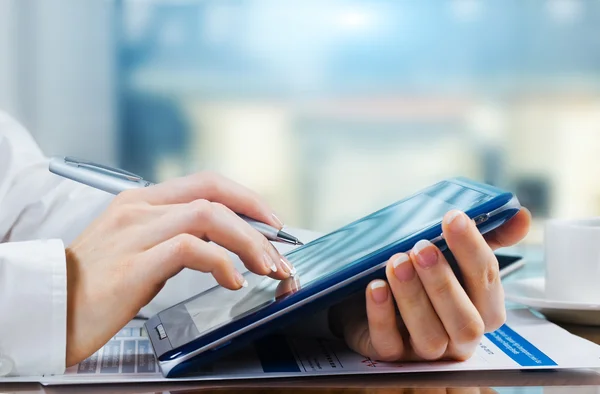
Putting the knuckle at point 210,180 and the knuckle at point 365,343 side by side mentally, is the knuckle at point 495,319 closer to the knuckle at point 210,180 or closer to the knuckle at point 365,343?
the knuckle at point 365,343

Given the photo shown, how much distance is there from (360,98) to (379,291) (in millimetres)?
1850

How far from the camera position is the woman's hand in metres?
0.42

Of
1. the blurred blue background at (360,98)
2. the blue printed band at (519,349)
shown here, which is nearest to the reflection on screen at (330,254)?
the blue printed band at (519,349)

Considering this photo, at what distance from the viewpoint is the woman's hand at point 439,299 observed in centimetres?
42

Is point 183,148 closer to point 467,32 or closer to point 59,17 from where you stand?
point 59,17

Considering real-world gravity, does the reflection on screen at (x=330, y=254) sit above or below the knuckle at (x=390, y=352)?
above

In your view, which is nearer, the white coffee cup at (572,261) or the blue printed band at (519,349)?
the blue printed band at (519,349)

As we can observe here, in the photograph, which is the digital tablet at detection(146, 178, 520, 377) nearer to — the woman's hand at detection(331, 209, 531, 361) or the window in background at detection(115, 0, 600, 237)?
the woman's hand at detection(331, 209, 531, 361)

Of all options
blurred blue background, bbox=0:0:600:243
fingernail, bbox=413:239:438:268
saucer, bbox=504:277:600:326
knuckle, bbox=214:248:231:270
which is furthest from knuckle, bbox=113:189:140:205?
blurred blue background, bbox=0:0:600:243

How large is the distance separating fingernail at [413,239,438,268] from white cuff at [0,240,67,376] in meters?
0.21

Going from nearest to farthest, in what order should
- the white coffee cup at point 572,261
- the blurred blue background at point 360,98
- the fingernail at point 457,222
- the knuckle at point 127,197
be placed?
the fingernail at point 457,222 < the knuckle at point 127,197 < the white coffee cup at point 572,261 < the blurred blue background at point 360,98

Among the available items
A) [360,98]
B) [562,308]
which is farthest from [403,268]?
[360,98]

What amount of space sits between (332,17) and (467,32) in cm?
40

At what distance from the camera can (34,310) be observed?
1.49ft
